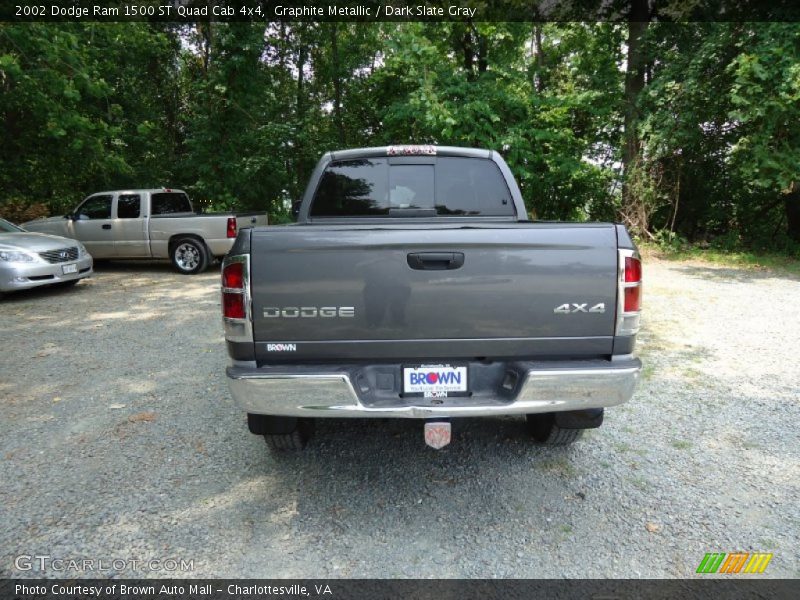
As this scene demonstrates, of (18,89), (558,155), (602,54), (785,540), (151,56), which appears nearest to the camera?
(785,540)

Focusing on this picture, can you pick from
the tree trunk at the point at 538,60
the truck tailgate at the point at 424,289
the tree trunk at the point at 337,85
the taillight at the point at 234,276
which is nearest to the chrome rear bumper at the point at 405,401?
the truck tailgate at the point at 424,289

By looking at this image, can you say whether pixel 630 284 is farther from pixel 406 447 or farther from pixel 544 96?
pixel 544 96

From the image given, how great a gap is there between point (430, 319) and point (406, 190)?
163 cm

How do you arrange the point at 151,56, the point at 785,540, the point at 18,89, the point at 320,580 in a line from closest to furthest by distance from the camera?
the point at 320,580, the point at 785,540, the point at 18,89, the point at 151,56

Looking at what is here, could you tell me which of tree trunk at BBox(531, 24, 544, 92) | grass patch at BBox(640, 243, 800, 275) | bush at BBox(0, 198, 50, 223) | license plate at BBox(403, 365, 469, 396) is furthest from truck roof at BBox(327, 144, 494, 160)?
bush at BBox(0, 198, 50, 223)

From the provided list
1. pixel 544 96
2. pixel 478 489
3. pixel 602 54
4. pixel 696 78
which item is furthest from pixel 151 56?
pixel 478 489

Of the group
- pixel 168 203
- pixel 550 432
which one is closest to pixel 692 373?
pixel 550 432

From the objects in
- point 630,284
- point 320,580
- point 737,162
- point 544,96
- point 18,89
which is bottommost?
point 320,580

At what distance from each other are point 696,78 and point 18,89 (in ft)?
50.3

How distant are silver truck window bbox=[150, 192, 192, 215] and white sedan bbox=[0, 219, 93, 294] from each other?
230 cm

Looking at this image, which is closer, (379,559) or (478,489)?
(379,559)

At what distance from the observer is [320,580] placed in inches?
90.4

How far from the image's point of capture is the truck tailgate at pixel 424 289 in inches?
98.0

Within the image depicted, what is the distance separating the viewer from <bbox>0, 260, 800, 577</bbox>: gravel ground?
2473mm
